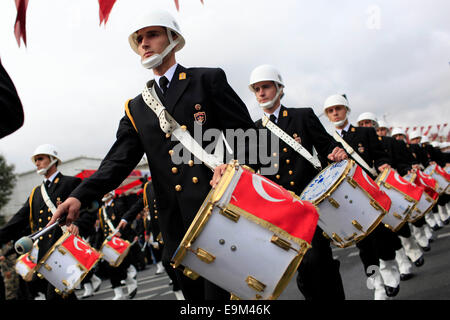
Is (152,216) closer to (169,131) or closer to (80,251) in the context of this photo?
(80,251)

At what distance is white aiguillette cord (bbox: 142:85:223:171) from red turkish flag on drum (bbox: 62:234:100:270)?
3.27 m

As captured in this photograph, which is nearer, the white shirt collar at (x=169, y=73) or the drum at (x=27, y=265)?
the white shirt collar at (x=169, y=73)

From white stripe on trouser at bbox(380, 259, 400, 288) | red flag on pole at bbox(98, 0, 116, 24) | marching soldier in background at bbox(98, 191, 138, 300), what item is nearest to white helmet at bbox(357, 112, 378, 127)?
white stripe on trouser at bbox(380, 259, 400, 288)

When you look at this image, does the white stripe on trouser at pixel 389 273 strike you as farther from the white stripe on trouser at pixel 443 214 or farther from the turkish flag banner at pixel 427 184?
the white stripe on trouser at pixel 443 214

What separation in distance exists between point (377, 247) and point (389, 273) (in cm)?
36

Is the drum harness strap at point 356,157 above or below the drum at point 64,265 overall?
above

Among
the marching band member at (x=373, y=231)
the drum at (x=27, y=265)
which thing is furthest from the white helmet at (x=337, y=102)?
the drum at (x=27, y=265)

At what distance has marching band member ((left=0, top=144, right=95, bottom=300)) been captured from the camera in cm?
576

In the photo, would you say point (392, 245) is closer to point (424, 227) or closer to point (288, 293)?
point (288, 293)

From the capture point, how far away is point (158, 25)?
3.11 meters

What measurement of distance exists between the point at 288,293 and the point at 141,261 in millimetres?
13130

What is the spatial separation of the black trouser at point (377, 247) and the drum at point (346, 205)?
1.60m

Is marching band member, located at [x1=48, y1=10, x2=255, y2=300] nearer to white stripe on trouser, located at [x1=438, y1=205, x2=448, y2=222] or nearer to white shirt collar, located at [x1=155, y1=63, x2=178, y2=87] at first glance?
white shirt collar, located at [x1=155, y1=63, x2=178, y2=87]

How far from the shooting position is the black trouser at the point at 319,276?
386 centimetres
